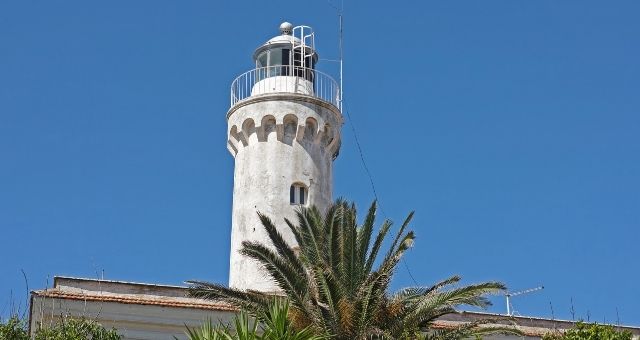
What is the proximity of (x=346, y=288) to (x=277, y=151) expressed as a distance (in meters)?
9.59

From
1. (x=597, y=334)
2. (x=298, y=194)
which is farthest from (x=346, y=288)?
(x=298, y=194)

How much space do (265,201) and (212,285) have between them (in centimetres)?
744

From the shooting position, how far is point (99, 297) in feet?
90.4

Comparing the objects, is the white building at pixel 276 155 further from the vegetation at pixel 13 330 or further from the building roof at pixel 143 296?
the vegetation at pixel 13 330

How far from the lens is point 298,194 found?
1283 inches

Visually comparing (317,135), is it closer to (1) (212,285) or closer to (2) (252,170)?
(2) (252,170)

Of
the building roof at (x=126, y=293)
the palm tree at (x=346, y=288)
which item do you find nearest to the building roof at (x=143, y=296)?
the building roof at (x=126, y=293)

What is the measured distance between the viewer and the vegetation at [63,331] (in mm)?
22500

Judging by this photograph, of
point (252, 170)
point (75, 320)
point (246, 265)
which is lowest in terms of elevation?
point (75, 320)

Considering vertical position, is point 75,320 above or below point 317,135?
below

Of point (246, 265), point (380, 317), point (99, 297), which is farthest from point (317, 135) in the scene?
point (380, 317)

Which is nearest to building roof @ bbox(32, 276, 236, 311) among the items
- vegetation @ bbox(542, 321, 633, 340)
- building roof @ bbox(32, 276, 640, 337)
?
building roof @ bbox(32, 276, 640, 337)

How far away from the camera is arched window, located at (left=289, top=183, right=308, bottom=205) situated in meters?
32.5

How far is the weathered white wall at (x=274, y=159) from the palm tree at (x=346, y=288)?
680cm
